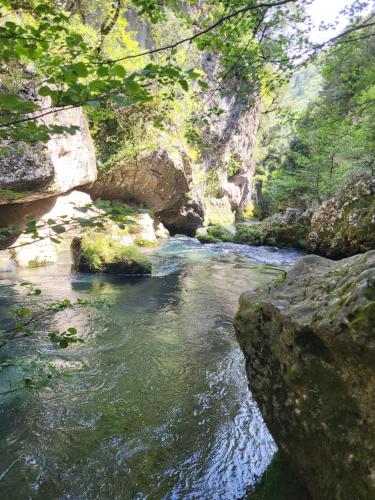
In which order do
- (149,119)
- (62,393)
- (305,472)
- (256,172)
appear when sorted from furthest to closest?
(256,172), (149,119), (62,393), (305,472)

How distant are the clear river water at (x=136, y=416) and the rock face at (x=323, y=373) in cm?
89

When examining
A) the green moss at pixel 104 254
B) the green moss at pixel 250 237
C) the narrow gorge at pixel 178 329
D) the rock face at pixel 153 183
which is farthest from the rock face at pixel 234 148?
the narrow gorge at pixel 178 329

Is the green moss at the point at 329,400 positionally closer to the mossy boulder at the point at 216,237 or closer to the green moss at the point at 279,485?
the green moss at the point at 279,485

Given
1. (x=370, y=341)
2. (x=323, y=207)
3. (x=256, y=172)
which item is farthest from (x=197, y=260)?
(x=256, y=172)

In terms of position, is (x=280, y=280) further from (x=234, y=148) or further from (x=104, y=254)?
(x=234, y=148)

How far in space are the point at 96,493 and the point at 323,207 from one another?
10.8 meters

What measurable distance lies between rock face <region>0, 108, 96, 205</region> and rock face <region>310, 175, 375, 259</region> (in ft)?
27.1

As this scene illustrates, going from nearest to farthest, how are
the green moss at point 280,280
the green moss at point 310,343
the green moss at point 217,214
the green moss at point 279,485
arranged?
1. the green moss at point 310,343
2. the green moss at point 279,485
3. the green moss at point 280,280
4. the green moss at point 217,214

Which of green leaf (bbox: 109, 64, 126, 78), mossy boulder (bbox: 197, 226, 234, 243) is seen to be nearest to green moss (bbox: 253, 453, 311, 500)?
green leaf (bbox: 109, 64, 126, 78)

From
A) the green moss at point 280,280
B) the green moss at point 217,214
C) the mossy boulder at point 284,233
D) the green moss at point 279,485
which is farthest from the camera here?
the green moss at point 217,214

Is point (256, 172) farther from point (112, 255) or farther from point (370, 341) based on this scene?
point (370, 341)

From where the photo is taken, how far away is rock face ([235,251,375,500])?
1.75m

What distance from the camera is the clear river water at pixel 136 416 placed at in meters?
Answer: 2.77

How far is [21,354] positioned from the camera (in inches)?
204
